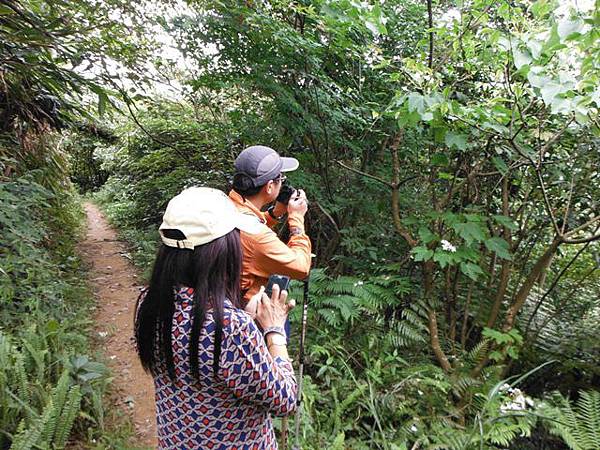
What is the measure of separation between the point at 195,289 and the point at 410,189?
3329mm

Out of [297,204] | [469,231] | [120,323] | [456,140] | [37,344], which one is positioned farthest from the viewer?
[120,323]

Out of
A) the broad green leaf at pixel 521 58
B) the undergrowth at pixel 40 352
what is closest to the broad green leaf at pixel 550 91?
the broad green leaf at pixel 521 58

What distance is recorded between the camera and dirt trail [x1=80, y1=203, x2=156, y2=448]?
11.1 ft

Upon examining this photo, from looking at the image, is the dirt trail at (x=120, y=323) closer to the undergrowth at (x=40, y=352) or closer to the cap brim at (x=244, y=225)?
the undergrowth at (x=40, y=352)

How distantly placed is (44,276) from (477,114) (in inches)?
179

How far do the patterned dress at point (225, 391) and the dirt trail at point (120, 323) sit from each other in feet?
6.53

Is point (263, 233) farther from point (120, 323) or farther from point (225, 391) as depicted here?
point (120, 323)

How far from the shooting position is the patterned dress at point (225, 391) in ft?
3.97

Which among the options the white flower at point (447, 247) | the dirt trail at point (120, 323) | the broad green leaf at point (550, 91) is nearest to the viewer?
the broad green leaf at point (550, 91)

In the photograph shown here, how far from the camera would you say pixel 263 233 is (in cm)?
212

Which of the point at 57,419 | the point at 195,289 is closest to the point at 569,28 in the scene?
the point at 195,289

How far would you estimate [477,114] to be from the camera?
2.40 meters

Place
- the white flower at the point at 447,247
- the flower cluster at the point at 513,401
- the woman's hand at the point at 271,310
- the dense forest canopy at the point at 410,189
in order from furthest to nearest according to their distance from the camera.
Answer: the white flower at the point at 447,247, the dense forest canopy at the point at 410,189, the flower cluster at the point at 513,401, the woman's hand at the point at 271,310

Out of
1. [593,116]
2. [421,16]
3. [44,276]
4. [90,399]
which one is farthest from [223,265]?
[44,276]
